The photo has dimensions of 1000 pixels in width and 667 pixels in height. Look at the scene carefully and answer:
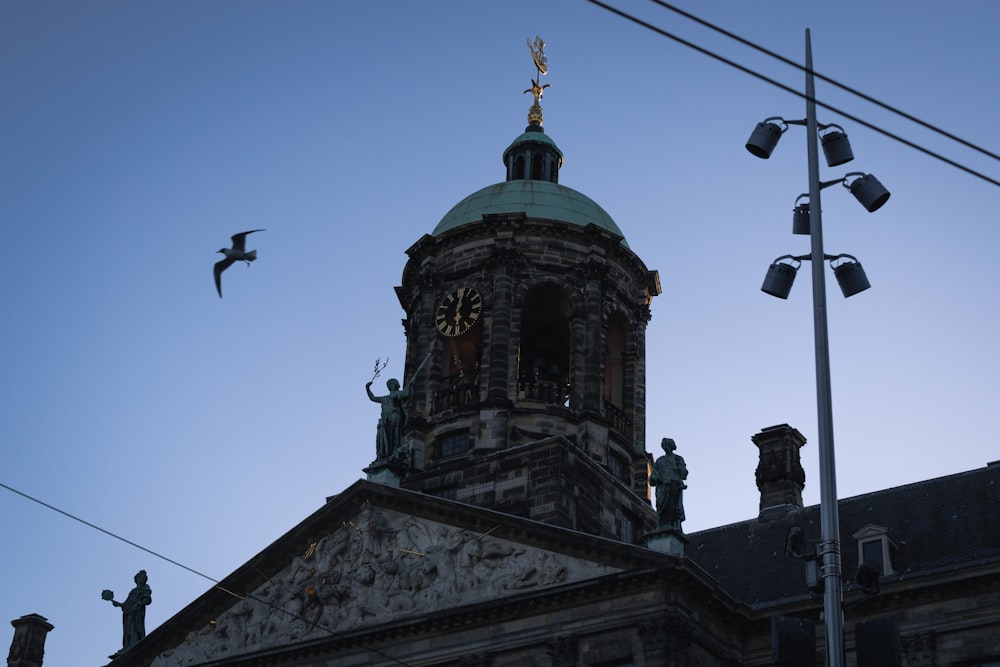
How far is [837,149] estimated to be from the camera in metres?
19.4

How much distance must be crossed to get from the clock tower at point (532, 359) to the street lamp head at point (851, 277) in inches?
639

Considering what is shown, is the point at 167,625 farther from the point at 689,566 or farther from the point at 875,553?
the point at 875,553

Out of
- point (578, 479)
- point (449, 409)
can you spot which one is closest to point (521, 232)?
point (449, 409)

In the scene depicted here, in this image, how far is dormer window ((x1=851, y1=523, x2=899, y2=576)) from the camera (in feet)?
104

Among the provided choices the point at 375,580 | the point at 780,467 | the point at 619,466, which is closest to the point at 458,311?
the point at 619,466

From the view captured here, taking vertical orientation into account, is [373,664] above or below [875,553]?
below

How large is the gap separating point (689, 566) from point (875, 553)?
15.4 ft

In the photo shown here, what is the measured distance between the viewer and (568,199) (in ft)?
139

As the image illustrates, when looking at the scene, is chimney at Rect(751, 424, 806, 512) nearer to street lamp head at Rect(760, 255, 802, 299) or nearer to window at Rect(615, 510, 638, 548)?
window at Rect(615, 510, 638, 548)

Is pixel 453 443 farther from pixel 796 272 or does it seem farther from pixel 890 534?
pixel 796 272

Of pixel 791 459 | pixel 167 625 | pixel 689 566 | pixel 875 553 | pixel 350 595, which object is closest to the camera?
pixel 689 566

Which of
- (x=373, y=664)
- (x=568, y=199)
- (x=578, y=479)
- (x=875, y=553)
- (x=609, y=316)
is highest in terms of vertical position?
(x=568, y=199)

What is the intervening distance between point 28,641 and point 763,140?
2972 centimetres

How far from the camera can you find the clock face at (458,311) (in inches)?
1574
